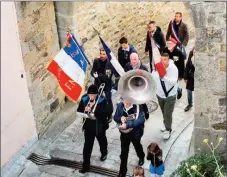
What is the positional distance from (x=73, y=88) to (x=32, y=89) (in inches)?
44.5

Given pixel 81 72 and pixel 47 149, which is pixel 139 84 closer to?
pixel 81 72

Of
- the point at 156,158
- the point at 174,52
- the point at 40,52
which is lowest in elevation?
the point at 156,158

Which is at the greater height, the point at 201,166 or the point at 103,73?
the point at 103,73

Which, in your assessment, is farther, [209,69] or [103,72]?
[103,72]

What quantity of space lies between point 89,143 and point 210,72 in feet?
6.94

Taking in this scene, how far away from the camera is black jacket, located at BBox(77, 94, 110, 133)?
768cm

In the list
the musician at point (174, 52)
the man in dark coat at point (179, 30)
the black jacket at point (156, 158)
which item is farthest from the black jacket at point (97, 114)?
the man in dark coat at point (179, 30)

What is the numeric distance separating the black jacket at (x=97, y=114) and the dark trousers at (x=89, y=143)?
0.09 m

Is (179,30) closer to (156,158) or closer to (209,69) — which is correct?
(209,69)

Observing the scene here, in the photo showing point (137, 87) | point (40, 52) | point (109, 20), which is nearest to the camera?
point (137, 87)

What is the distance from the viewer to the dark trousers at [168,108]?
8.30 m

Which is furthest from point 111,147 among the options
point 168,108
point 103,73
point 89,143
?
point 103,73

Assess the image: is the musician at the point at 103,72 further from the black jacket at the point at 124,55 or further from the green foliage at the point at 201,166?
the green foliage at the point at 201,166

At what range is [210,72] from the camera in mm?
7062
